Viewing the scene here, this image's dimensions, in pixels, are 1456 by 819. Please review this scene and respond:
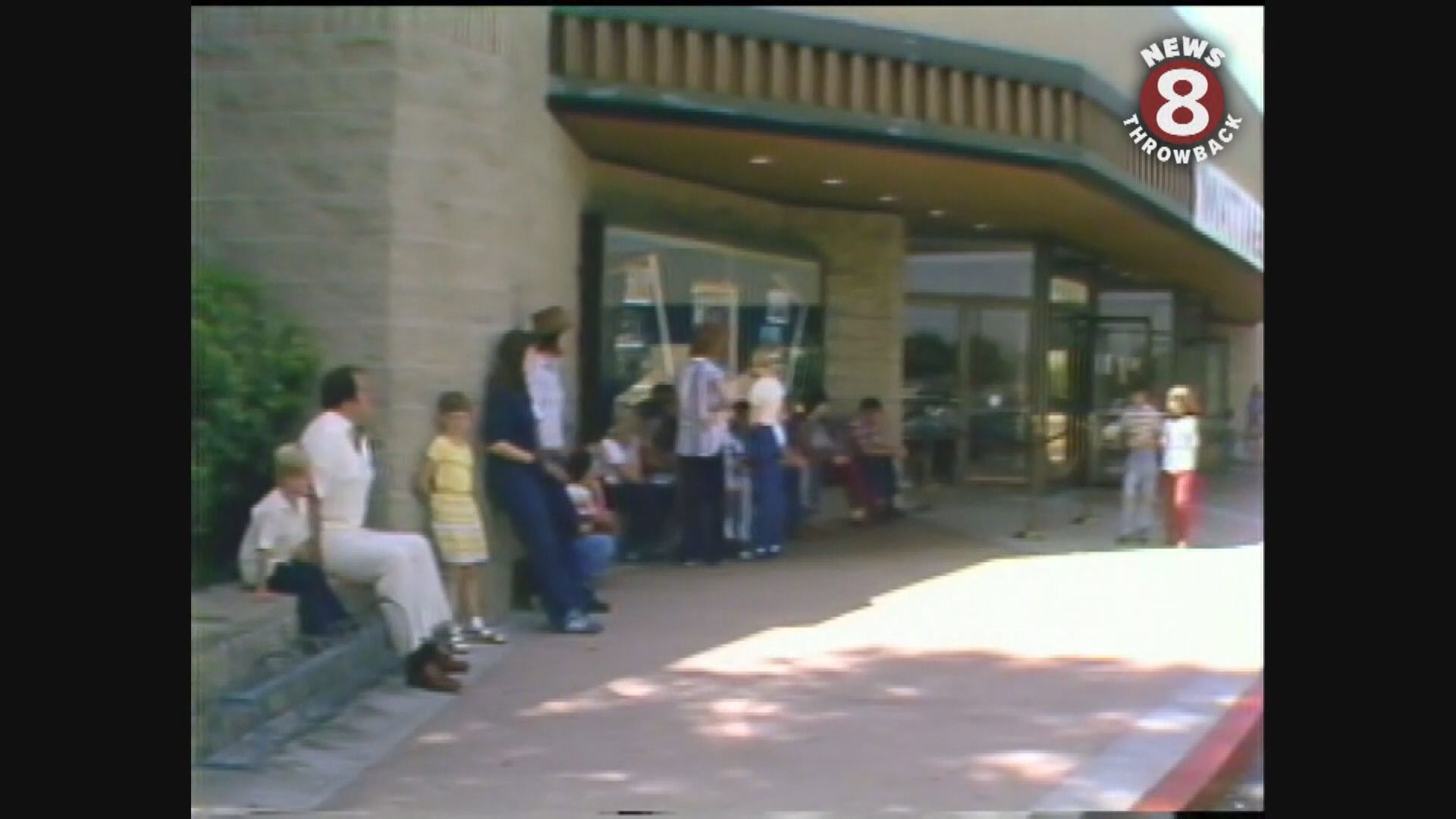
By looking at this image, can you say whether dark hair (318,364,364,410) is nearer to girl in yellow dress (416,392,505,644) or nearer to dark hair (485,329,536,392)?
girl in yellow dress (416,392,505,644)

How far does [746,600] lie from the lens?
1005cm

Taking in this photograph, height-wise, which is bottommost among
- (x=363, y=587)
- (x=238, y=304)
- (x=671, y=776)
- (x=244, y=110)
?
(x=671, y=776)

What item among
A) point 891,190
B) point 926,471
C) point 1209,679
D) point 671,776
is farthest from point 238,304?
point 926,471

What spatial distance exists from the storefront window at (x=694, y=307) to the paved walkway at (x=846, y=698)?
6.90 ft

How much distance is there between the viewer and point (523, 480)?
352 inches

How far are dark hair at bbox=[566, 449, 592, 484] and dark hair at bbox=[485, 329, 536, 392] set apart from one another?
1058 millimetres

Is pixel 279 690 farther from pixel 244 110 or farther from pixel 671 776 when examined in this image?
pixel 244 110

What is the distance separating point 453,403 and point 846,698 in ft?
8.65

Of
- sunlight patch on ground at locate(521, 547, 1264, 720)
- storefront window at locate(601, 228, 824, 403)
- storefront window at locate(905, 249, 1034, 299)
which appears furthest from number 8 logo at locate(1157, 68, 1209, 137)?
storefront window at locate(905, 249, 1034, 299)

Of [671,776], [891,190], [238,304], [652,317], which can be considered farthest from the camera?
[891,190]

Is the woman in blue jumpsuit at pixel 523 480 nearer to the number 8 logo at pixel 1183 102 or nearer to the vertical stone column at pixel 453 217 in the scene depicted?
the vertical stone column at pixel 453 217

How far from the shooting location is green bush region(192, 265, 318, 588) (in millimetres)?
7633
